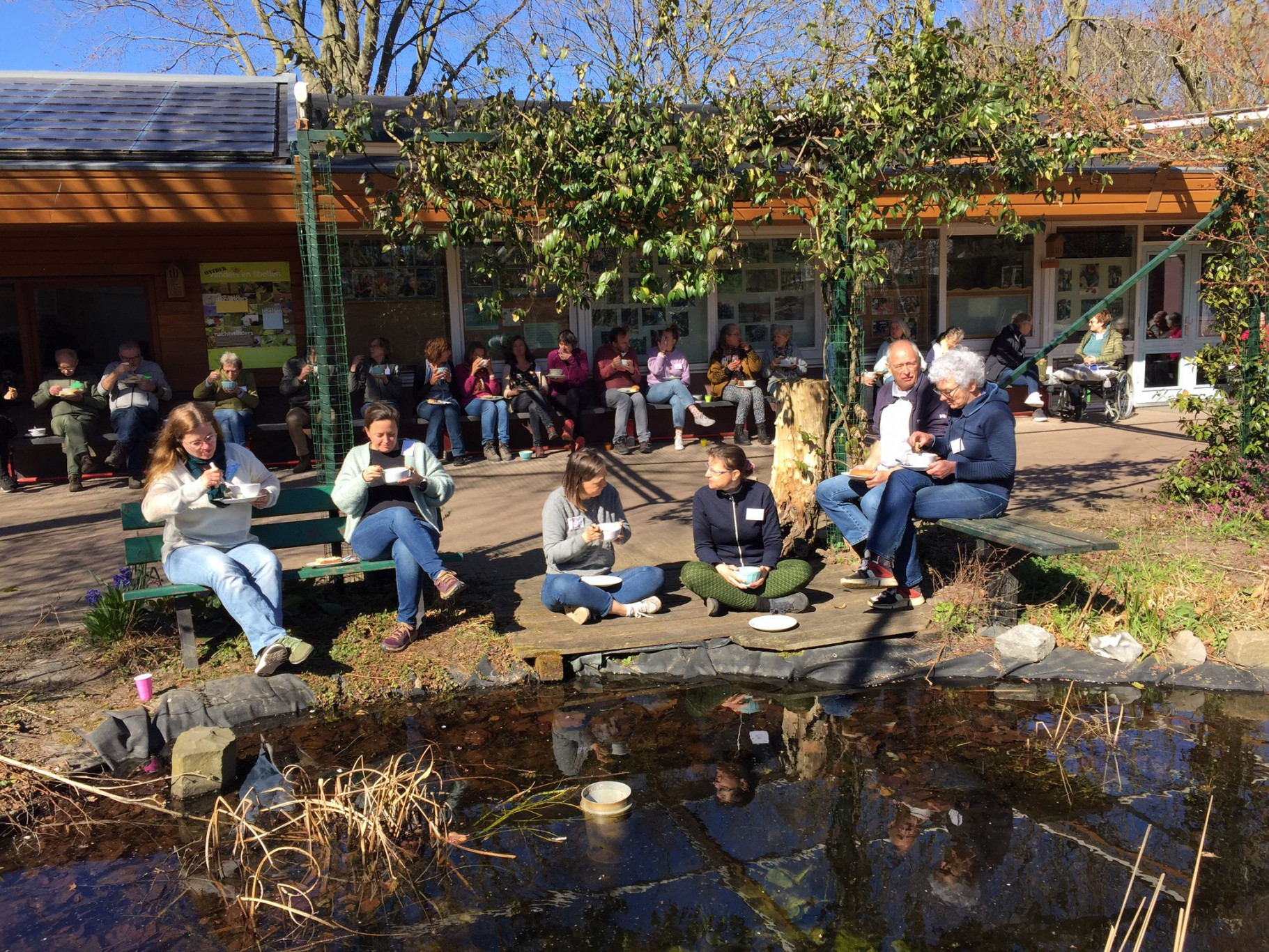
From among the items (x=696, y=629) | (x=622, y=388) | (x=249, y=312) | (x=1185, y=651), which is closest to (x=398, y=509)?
(x=696, y=629)

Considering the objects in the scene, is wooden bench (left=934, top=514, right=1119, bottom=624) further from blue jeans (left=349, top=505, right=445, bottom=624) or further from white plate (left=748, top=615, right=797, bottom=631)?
blue jeans (left=349, top=505, right=445, bottom=624)

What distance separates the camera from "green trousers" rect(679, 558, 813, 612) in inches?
236

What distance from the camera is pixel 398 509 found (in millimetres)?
5875

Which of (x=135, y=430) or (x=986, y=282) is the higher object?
(x=986, y=282)

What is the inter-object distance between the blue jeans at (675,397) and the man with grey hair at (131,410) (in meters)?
5.11

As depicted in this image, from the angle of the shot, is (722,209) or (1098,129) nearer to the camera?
(722,209)

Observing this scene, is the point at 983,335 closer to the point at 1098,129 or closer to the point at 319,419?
the point at 1098,129

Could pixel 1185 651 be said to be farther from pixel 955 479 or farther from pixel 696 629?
pixel 696 629

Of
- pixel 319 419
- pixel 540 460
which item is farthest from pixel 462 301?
pixel 319 419

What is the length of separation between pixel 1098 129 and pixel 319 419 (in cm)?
575

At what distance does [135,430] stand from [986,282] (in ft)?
34.1

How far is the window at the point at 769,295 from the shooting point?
1328 cm

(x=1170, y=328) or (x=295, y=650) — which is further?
(x=1170, y=328)

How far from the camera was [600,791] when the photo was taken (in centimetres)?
424
